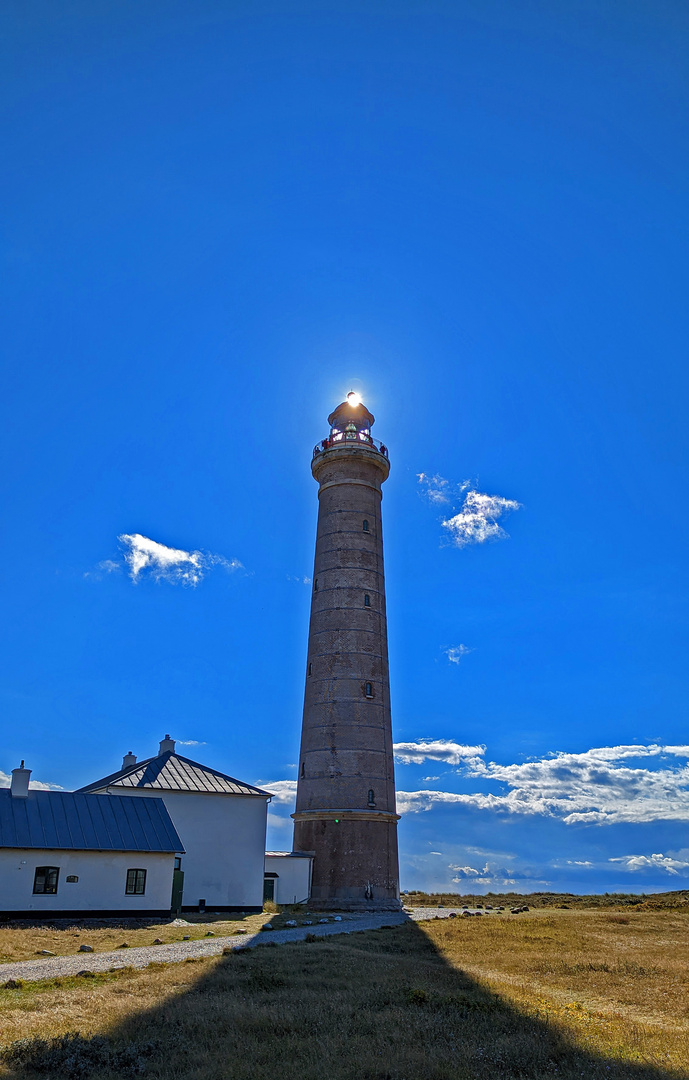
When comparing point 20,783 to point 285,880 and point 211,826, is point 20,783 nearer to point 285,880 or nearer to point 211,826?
point 211,826

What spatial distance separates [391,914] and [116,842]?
12.6m

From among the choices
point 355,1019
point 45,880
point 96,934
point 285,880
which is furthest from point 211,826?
point 355,1019

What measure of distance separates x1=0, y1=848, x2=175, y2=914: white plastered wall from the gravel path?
16.3ft

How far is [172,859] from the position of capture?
26.2 meters

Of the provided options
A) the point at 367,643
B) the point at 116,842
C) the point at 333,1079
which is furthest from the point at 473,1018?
the point at 367,643

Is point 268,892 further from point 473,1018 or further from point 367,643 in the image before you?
point 473,1018

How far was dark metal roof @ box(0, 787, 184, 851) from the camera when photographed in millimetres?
24344

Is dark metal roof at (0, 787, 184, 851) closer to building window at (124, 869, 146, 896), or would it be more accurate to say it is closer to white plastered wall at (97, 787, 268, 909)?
building window at (124, 869, 146, 896)

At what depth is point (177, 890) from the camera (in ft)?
93.6

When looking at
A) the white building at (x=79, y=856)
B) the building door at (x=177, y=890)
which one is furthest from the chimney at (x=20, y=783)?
the building door at (x=177, y=890)

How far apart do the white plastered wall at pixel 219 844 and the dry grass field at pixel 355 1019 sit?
12764 millimetres

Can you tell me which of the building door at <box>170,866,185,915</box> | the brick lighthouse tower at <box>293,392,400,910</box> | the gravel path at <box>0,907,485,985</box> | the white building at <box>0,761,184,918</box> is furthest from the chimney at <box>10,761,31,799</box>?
the brick lighthouse tower at <box>293,392,400,910</box>

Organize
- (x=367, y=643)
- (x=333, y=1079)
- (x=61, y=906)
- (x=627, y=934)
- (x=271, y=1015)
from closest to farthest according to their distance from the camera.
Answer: (x=333, y=1079), (x=271, y=1015), (x=61, y=906), (x=627, y=934), (x=367, y=643)

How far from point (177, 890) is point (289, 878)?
5.80 meters
